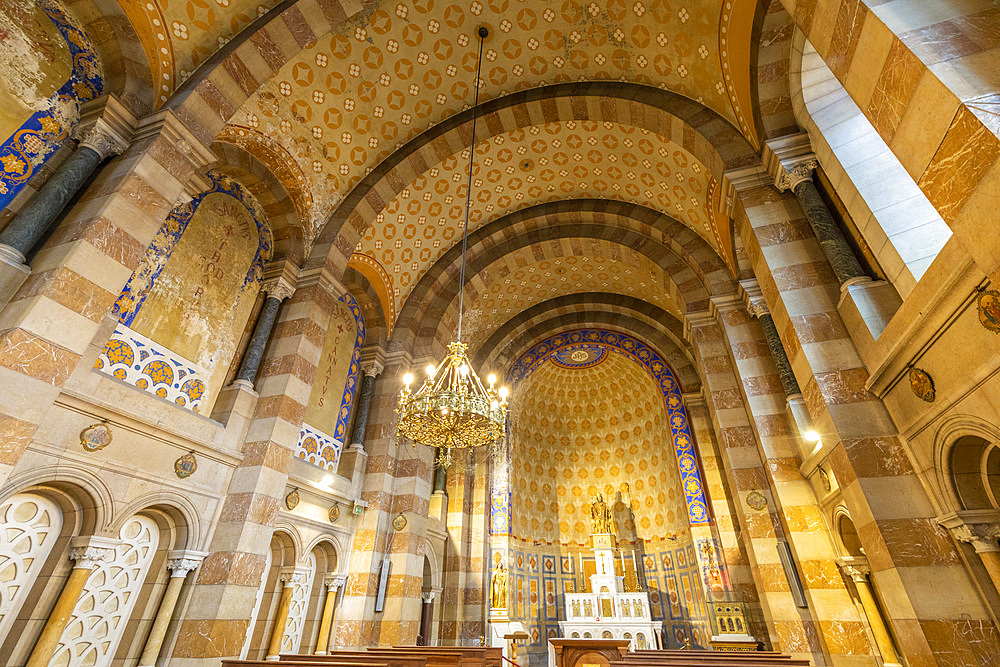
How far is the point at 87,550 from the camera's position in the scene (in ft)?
15.3

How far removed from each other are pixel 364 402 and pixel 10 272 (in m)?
5.64

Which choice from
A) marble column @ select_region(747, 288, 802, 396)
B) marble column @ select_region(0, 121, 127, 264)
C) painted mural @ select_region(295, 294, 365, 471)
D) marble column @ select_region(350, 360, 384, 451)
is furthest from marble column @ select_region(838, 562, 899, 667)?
marble column @ select_region(0, 121, 127, 264)

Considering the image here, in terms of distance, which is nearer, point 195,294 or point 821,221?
point 821,221

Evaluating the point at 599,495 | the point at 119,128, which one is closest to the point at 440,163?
the point at 119,128

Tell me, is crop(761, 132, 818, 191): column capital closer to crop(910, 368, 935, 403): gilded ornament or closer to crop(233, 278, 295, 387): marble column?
crop(910, 368, 935, 403): gilded ornament

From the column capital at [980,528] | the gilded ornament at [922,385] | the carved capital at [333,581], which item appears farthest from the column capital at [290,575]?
the gilded ornament at [922,385]

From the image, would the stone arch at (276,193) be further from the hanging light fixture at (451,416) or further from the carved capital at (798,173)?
the carved capital at (798,173)

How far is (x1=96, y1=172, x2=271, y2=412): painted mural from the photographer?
18.6 ft

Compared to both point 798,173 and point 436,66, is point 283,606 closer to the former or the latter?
point 436,66

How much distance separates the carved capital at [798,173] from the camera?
18.0ft

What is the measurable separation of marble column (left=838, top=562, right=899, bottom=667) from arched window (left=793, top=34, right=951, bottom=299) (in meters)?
3.42

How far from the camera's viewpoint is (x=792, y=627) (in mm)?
6145

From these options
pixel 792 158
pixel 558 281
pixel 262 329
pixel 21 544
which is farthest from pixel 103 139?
pixel 558 281

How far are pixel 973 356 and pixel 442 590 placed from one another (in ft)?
34.8
